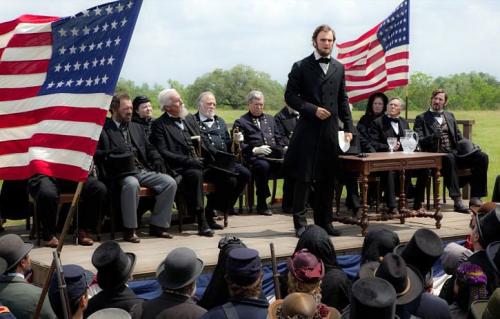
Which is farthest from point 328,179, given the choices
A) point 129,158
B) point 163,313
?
point 163,313

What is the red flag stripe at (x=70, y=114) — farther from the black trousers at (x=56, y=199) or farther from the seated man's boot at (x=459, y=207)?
the seated man's boot at (x=459, y=207)

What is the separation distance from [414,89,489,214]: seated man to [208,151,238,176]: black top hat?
11.1 ft

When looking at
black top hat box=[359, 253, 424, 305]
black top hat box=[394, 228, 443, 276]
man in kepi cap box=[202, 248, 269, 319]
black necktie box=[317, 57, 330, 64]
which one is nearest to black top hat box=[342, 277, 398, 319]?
black top hat box=[359, 253, 424, 305]

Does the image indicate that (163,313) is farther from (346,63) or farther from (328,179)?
(346,63)

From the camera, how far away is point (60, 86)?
5168 mm

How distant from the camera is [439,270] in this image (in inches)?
313

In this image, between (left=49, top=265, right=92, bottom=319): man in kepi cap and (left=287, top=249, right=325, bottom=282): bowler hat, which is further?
(left=49, top=265, right=92, bottom=319): man in kepi cap

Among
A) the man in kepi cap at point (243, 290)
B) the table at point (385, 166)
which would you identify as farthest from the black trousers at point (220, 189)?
the man in kepi cap at point (243, 290)

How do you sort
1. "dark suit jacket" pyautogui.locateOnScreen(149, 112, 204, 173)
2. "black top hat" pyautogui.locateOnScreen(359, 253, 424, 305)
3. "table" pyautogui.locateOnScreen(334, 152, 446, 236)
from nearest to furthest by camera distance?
"black top hat" pyautogui.locateOnScreen(359, 253, 424, 305) → "table" pyautogui.locateOnScreen(334, 152, 446, 236) → "dark suit jacket" pyautogui.locateOnScreen(149, 112, 204, 173)

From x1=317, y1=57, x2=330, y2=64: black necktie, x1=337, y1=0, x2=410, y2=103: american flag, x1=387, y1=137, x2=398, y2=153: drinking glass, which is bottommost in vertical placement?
x1=387, y1=137, x2=398, y2=153: drinking glass

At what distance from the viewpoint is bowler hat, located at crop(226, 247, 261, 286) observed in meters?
3.90

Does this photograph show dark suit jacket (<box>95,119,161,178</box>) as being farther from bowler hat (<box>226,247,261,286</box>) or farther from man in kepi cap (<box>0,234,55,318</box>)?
bowler hat (<box>226,247,261,286</box>)

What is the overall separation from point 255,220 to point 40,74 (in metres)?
4.49

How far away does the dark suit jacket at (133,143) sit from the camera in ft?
26.1
